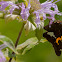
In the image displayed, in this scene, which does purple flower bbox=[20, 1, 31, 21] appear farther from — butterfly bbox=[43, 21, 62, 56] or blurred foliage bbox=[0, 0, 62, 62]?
blurred foliage bbox=[0, 0, 62, 62]

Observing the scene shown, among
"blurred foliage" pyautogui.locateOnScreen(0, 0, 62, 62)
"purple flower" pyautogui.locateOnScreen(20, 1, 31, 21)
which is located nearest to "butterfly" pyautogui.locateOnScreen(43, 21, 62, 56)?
"purple flower" pyautogui.locateOnScreen(20, 1, 31, 21)

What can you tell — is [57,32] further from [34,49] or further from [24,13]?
[34,49]

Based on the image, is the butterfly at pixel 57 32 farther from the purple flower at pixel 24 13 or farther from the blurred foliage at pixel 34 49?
the blurred foliage at pixel 34 49

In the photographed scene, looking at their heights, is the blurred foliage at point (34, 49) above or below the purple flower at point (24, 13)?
below

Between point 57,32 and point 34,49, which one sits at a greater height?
point 57,32

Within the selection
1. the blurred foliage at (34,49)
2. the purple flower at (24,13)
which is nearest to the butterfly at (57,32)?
the purple flower at (24,13)

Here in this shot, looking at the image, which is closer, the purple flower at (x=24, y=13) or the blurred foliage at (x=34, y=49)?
the purple flower at (x=24, y=13)

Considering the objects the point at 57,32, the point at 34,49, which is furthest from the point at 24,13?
the point at 34,49

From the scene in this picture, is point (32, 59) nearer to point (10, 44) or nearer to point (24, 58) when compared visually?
point (24, 58)

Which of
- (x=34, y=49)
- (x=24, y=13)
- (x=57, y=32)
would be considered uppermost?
(x=24, y=13)

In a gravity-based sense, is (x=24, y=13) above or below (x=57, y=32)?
above

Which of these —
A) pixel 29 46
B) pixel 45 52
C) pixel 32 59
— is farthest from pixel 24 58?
pixel 29 46

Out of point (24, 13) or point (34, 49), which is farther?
point (34, 49)
